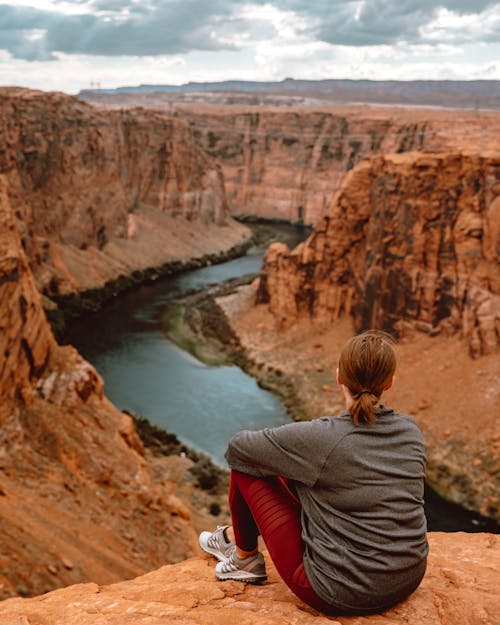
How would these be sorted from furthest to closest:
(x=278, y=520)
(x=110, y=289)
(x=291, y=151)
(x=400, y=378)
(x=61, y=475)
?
(x=291, y=151) → (x=110, y=289) → (x=400, y=378) → (x=61, y=475) → (x=278, y=520)

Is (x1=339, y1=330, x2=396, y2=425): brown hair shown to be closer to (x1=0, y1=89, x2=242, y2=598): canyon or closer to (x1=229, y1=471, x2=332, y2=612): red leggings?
(x1=229, y1=471, x2=332, y2=612): red leggings

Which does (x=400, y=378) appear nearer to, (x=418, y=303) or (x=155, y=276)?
(x=418, y=303)

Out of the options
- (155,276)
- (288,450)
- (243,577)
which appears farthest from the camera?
(155,276)

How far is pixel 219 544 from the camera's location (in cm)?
463

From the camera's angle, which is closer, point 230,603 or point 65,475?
point 230,603

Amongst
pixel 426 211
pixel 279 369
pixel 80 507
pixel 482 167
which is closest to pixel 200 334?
pixel 279 369

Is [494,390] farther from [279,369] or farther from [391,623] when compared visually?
[391,623]

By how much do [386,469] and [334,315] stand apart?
102ft

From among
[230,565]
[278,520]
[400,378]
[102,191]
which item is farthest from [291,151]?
[278,520]

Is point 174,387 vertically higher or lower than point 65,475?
lower

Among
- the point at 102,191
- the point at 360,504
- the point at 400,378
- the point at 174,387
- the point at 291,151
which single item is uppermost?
the point at 291,151

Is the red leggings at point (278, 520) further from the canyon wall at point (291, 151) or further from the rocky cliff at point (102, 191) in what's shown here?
the canyon wall at point (291, 151)

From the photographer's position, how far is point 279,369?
31719 millimetres

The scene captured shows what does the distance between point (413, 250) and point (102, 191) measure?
115ft
